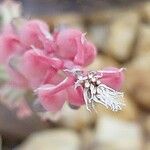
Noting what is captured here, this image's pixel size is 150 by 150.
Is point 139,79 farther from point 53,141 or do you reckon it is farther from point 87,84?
point 87,84

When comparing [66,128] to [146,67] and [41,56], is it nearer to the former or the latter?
[146,67]

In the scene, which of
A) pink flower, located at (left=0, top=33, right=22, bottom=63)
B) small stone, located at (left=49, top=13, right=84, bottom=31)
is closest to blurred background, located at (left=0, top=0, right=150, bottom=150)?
small stone, located at (left=49, top=13, right=84, bottom=31)

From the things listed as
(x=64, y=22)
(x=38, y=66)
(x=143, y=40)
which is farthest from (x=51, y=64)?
(x=143, y=40)

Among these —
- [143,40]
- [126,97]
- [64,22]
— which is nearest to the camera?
[64,22]

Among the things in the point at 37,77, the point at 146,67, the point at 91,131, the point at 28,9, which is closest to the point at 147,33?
the point at 146,67

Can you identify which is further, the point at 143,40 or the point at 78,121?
the point at 143,40

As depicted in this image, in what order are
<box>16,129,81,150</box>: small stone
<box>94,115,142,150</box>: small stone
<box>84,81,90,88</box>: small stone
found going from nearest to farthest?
<box>84,81,90,88</box>: small stone
<box>16,129,81,150</box>: small stone
<box>94,115,142,150</box>: small stone

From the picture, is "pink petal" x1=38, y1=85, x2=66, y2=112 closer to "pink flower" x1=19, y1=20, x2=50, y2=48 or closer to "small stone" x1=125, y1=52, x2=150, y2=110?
"pink flower" x1=19, y1=20, x2=50, y2=48

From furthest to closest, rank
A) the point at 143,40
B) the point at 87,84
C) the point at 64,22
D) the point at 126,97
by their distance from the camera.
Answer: the point at 143,40 → the point at 126,97 → the point at 64,22 → the point at 87,84
